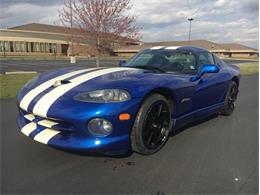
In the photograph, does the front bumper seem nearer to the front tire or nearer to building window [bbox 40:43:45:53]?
the front tire

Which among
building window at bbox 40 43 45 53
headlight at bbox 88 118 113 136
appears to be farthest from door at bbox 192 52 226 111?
building window at bbox 40 43 45 53

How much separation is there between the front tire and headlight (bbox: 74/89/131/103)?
0.99 ft

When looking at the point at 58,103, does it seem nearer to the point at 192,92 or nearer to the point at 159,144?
the point at 159,144

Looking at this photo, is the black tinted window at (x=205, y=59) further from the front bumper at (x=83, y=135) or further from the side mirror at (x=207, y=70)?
the front bumper at (x=83, y=135)

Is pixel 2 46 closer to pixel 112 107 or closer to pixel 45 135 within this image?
pixel 45 135

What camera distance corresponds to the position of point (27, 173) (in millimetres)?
2822

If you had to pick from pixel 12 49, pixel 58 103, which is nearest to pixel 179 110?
pixel 58 103

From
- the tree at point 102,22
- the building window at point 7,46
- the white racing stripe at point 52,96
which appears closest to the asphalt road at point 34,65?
the tree at point 102,22

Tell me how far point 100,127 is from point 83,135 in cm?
19

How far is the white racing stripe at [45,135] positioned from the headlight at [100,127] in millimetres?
392

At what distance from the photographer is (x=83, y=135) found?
2.88 metres

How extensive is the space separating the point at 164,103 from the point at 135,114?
530 mm

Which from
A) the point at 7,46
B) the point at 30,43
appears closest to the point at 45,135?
the point at 7,46

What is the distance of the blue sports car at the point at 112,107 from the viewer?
287 cm
